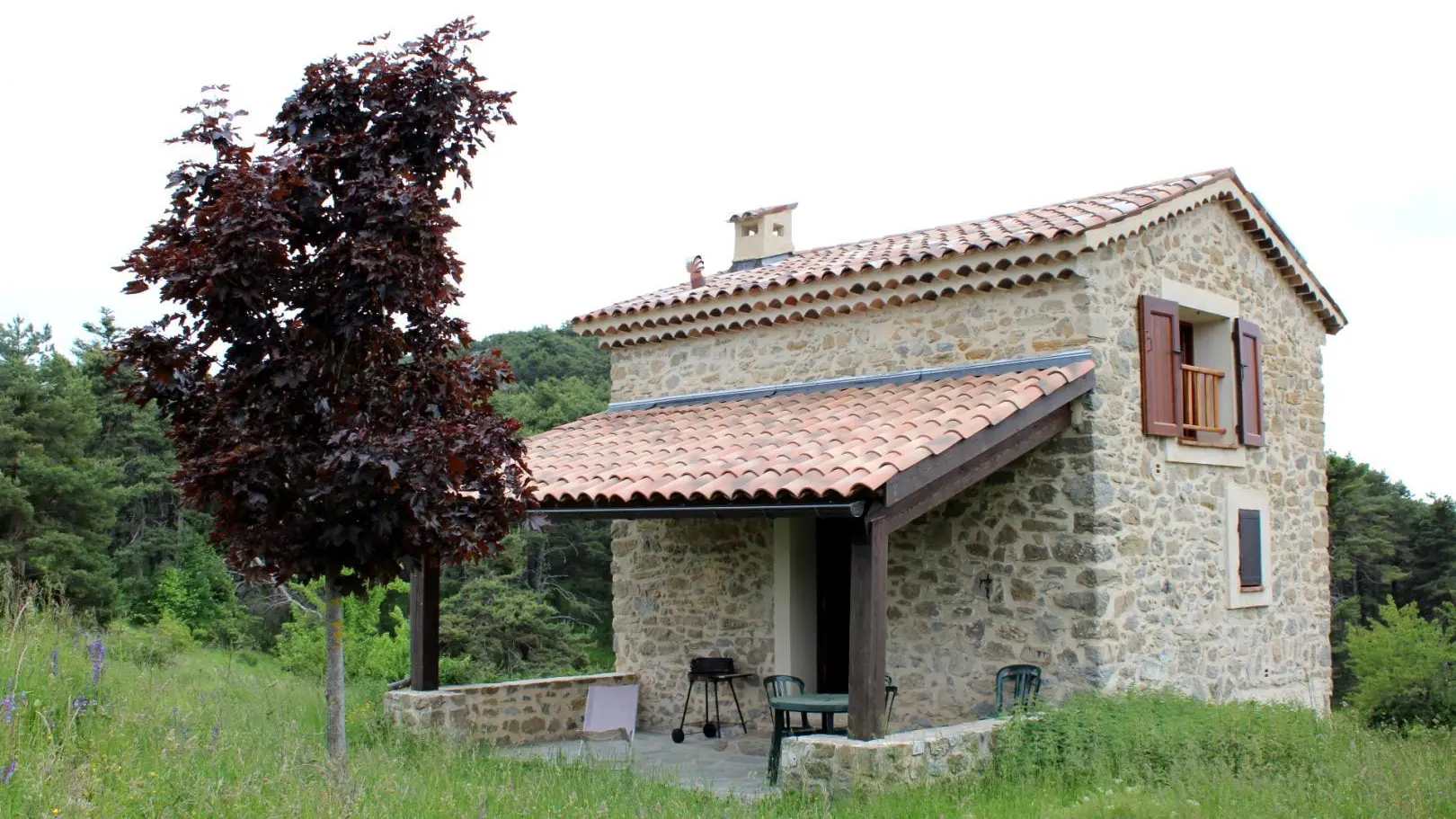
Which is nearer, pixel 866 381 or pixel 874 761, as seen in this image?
pixel 874 761

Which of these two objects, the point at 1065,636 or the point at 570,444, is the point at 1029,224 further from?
the point at 570,444

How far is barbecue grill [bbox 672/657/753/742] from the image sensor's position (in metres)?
11.2

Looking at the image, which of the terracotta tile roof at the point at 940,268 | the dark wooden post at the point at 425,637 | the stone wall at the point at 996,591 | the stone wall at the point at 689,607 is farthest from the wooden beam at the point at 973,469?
the dark wooden post at the point at 425,637

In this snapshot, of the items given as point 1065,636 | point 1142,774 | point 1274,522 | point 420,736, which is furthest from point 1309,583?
point 420,736

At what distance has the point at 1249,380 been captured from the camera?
11391mm

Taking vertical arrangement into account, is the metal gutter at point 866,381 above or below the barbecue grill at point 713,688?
above

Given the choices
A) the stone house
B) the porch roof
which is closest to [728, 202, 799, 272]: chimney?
the stone house

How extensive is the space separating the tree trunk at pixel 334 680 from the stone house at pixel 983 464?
292 cm

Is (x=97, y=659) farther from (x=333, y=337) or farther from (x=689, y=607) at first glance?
(x=689, y=607)

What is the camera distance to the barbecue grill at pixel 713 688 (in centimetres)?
1120

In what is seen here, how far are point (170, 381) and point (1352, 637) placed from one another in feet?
65.0

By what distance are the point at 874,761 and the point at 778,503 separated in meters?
1.78

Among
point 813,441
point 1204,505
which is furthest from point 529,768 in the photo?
point 1204,505

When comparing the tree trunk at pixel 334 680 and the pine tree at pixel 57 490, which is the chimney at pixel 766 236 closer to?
the tree trunk at pixel 334 680
